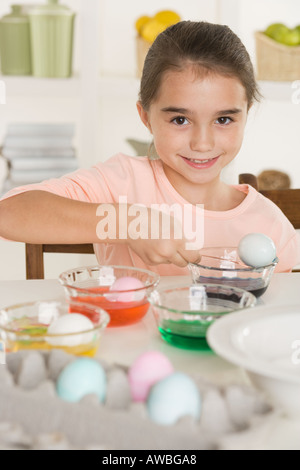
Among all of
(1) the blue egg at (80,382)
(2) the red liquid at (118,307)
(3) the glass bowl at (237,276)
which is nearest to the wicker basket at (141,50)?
(3) the glass bowl at (237,276)

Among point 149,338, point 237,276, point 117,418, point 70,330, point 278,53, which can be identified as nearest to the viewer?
point 117,418

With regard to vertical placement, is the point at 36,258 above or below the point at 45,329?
below

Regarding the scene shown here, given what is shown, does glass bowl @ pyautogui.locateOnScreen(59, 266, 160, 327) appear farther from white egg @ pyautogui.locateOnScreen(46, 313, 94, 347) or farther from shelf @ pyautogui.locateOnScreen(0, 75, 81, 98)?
shelf @ pyautogui.locateOnScreen(0, 75, 81, 98)

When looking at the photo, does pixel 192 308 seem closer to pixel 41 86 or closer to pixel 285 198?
pixel 285 198

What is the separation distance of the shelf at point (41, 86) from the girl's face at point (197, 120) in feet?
2.70

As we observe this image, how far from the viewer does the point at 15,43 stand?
6.44 feet

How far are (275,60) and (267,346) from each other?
162cm

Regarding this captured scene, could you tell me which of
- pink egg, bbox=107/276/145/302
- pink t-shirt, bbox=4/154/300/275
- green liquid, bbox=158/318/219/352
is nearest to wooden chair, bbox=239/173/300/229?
pink t-shirt, bbox=4/154/300/275

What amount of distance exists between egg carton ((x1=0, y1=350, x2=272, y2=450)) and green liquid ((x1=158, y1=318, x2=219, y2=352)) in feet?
0.47

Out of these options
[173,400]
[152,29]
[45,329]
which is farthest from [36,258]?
[152,29]

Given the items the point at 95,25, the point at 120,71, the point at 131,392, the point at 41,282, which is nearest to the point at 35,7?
the point at 95,25

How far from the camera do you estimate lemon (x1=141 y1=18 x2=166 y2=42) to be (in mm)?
1935

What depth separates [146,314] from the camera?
0.81m

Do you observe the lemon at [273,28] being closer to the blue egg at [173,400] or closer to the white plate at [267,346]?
the white plate at [267,346]
